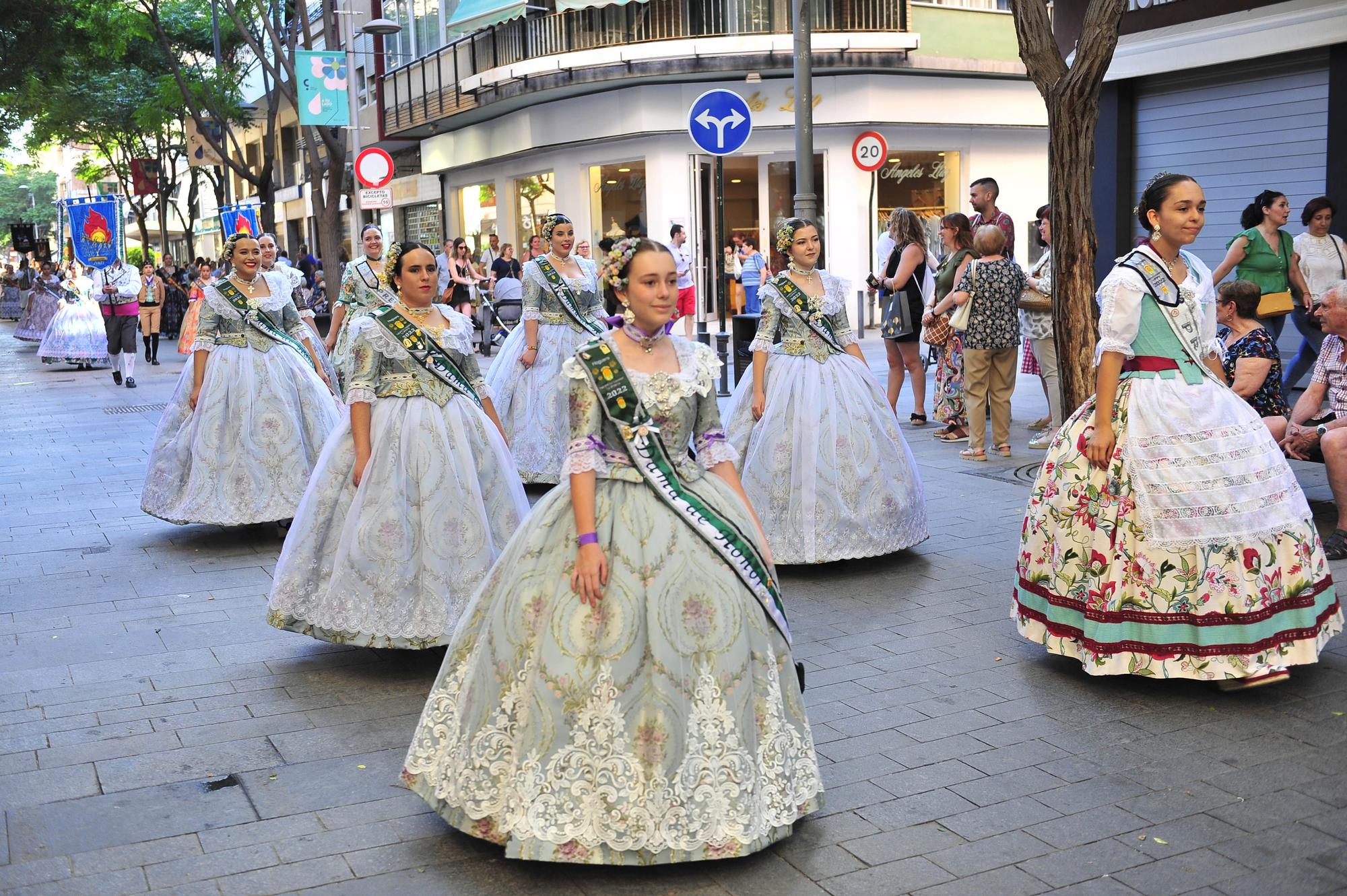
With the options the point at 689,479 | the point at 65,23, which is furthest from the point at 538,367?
the point at 65,23

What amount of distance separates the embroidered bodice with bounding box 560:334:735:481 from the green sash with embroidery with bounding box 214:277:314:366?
17.7 feet

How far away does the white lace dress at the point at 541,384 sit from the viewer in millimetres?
10195

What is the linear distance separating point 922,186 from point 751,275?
579cm

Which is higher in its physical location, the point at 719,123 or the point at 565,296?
the point at 719,123

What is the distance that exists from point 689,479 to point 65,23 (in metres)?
26.8

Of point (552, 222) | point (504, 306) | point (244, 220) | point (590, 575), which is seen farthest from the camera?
point (244, 220)

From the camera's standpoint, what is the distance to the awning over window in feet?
84.4

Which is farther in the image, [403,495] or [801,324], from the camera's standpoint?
[801,324]

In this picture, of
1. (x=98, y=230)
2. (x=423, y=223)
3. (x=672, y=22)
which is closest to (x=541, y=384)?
(x=672, y=22)

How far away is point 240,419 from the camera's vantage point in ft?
29.1

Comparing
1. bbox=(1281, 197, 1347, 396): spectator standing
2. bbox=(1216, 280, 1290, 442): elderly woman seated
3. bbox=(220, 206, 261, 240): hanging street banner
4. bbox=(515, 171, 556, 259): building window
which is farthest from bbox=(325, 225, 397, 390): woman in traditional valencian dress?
bbox=(515, 171, 556, 259): building window

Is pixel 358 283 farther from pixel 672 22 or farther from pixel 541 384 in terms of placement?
pixel 672 22

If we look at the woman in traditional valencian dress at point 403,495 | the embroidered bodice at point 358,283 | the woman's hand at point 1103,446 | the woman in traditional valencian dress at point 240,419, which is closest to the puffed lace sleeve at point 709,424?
the woman's hand at point 1103,446

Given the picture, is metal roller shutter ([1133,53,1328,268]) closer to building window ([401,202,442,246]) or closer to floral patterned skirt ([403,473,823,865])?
floral patterned skirt ([403,473,823,865])
